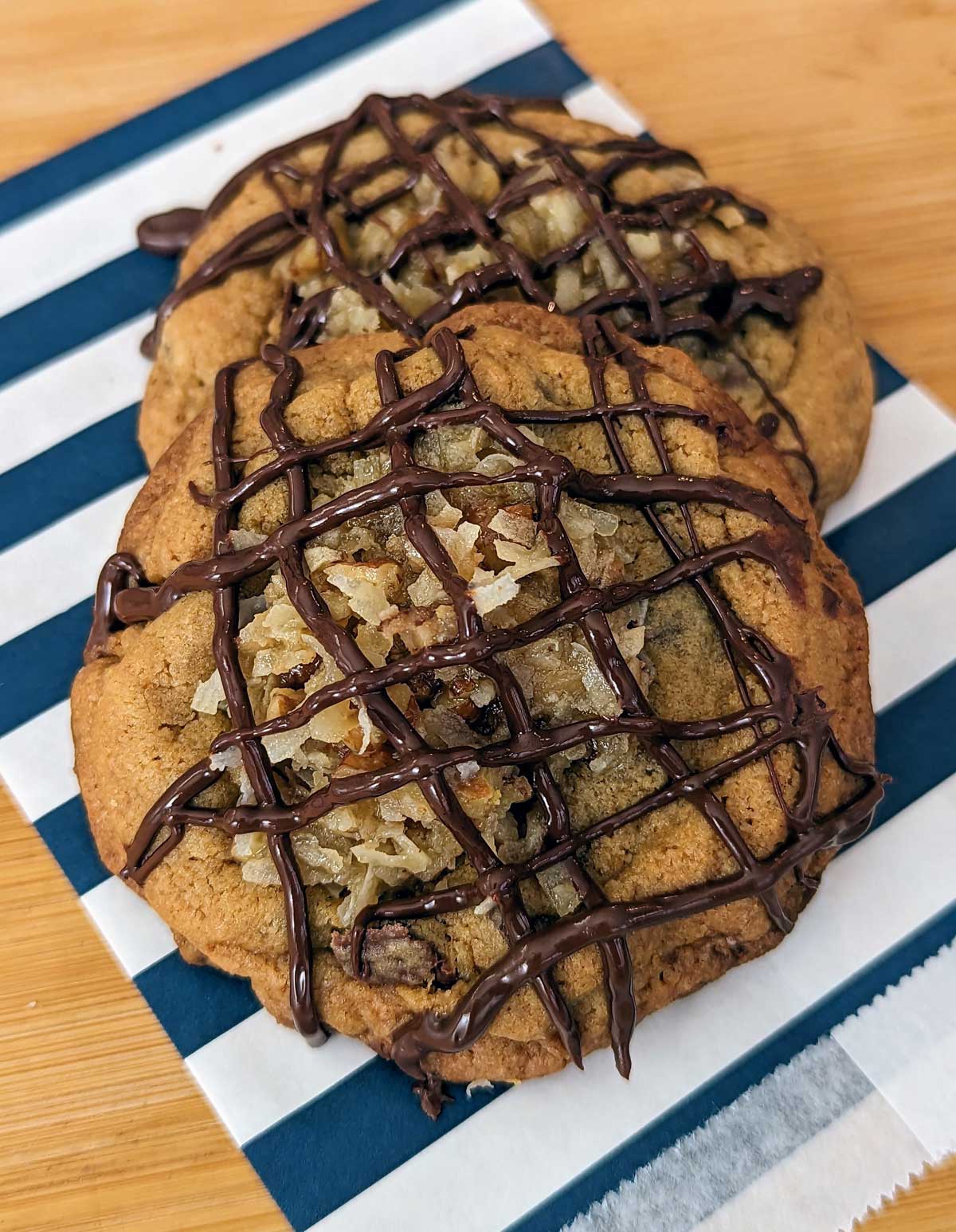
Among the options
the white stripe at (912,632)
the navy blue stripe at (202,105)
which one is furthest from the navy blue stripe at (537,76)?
the white stripe at (912,632)

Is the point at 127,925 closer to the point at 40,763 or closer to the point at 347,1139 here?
the point at 40,763

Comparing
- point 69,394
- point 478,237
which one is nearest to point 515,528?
point 478,237

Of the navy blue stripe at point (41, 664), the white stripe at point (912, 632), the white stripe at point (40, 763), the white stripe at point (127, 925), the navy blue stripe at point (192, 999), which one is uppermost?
the navy blue stripe at point (41, 664)

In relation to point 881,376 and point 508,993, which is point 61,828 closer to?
point 508,993

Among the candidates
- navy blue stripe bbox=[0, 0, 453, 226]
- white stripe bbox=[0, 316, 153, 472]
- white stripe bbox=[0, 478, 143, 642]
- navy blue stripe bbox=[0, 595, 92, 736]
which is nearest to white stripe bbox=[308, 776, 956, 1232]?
navy blue stripe bbox=[0, 595, 92, 736]

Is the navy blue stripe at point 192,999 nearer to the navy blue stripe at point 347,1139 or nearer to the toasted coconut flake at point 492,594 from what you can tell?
the navy blue stripe at point 347,1139
